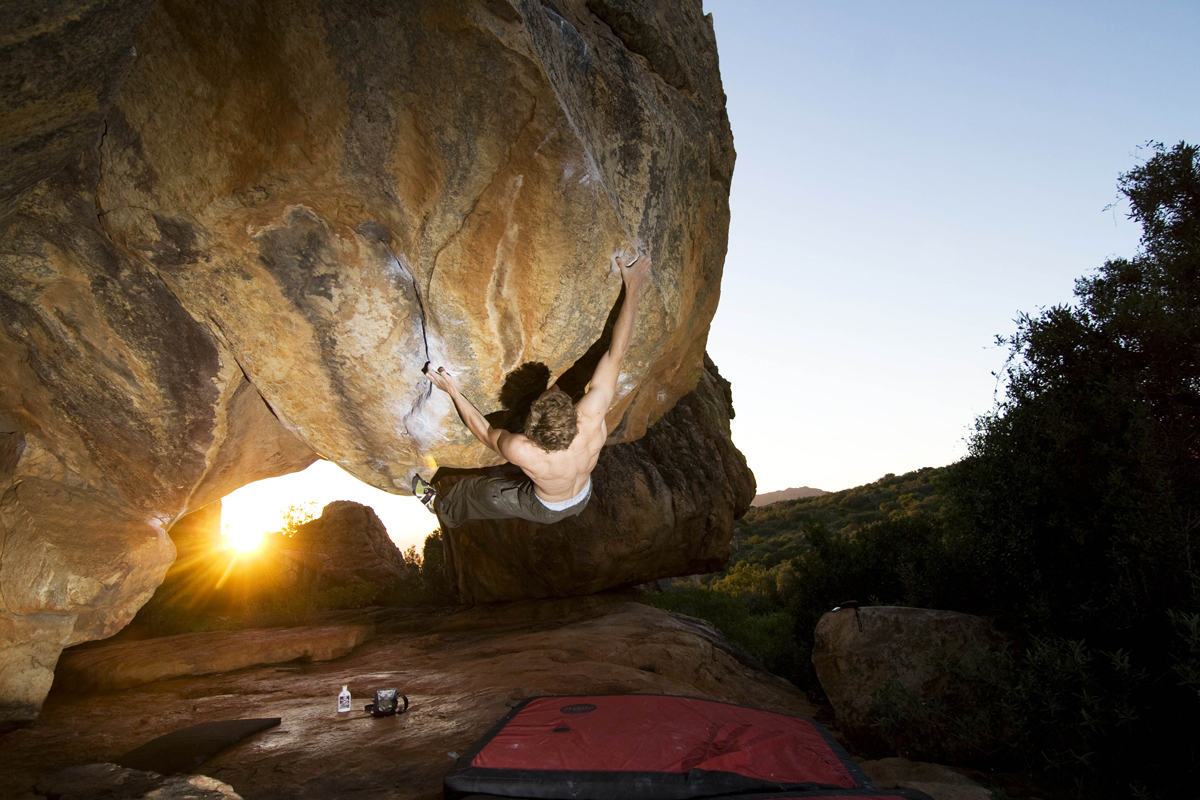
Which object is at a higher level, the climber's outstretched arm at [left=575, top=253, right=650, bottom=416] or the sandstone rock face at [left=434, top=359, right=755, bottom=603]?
the climber's outstretched arm at [left=575, top=253, right=650, bottom=416]

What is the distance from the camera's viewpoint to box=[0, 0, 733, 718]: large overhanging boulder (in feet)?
13.5

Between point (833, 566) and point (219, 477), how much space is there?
992 cm

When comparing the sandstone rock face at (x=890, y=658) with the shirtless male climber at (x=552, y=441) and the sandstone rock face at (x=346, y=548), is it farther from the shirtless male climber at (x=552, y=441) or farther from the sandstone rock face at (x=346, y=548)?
the sandstone rock face at (x=346, y=548)

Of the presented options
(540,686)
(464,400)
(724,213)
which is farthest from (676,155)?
(540,686)

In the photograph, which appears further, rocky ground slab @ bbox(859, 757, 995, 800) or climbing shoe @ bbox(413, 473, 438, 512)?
climbing shoe @ bbox(413, 473, 438, 512)

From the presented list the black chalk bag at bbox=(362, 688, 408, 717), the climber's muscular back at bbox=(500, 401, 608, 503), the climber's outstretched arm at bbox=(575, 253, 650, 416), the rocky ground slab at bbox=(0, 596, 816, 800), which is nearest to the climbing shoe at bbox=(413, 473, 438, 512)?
the climber's muscular back at bbox=(500, 401, 608, 503)

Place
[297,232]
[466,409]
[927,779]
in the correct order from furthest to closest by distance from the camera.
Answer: [466,409]
[927,779]
[297,232]

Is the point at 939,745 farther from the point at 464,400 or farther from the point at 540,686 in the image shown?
the point at 464,400

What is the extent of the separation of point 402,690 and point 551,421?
4327mm

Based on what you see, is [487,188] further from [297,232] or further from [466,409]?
[466,409]

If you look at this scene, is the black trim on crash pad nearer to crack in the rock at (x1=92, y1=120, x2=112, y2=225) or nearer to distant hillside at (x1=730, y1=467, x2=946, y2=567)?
crack in the rock at (x1=92, y1=120, x2=112, y2=225)

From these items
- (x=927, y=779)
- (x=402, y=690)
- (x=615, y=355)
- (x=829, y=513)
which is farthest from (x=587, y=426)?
(x=829, y=513)

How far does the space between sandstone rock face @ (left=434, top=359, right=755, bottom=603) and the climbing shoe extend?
16.9ft

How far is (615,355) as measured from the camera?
573 centimetres
